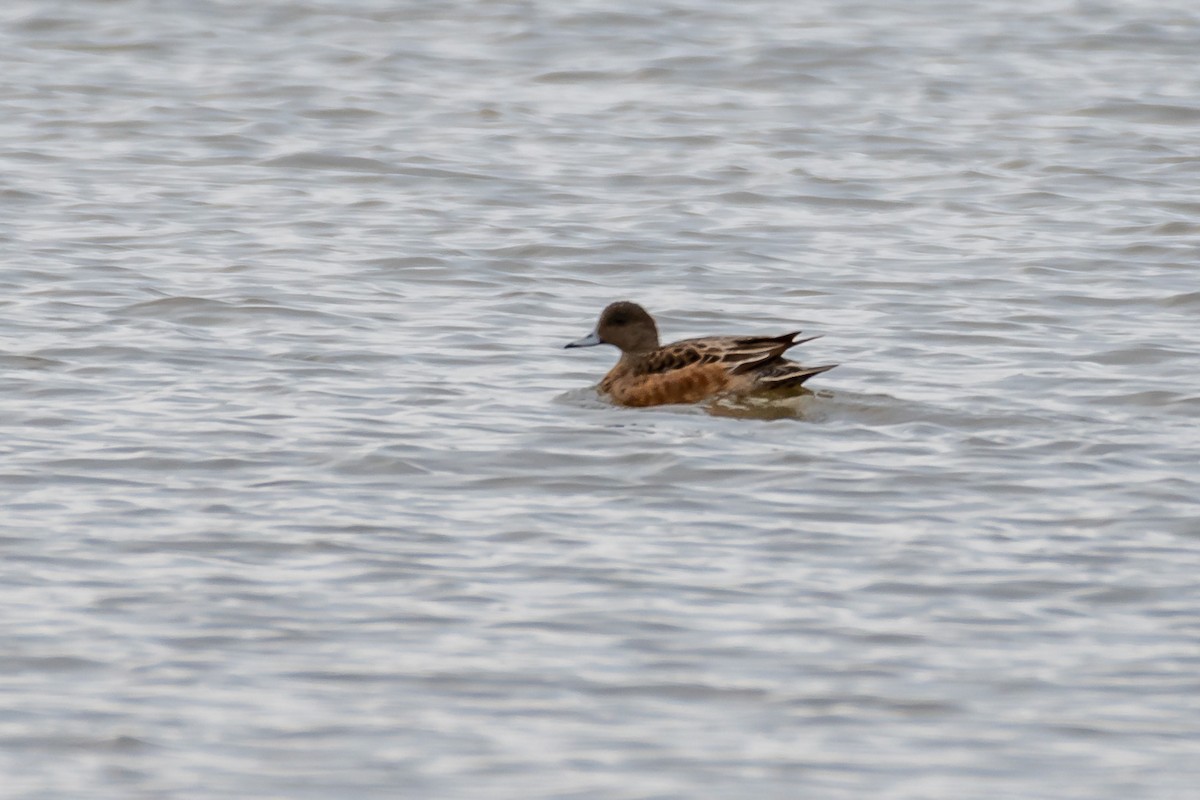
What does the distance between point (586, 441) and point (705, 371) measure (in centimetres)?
119

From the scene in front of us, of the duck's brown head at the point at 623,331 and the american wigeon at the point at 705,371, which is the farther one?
the duck's brown head at the point at 623,331

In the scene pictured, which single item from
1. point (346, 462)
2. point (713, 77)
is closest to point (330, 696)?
point (346, 462)

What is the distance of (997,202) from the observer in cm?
1680

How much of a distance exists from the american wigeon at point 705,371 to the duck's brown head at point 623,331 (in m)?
0.06

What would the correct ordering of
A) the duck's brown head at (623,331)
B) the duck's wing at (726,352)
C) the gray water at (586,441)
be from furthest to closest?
the duck's brown head at (623,331) < the duck's wing at (726,352) < the gray water at (586,441)

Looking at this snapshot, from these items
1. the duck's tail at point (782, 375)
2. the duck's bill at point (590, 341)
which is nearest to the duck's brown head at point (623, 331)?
the duck's bill at point (590, 341)

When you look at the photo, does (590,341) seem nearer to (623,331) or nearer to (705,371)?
(623,331)

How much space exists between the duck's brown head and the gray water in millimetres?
245

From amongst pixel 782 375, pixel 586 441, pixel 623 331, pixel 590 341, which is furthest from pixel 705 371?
pixel 586 441

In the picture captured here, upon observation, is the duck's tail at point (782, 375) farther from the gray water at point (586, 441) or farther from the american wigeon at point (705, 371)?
the gray water at point (586, 441)

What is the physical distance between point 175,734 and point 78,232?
9154 millimetres

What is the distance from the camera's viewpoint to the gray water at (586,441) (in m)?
6.82

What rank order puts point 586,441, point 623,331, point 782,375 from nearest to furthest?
point 586,441 < point 782,375 < point 623,331

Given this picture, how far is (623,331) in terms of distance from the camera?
12.0 meters
